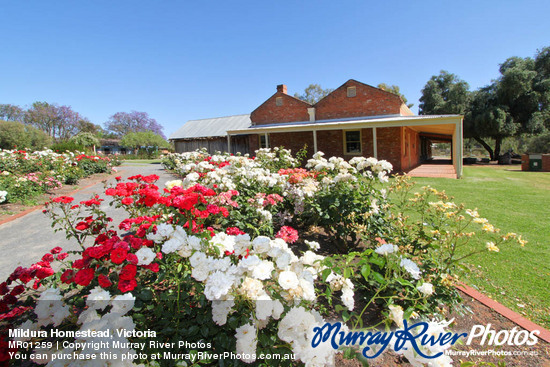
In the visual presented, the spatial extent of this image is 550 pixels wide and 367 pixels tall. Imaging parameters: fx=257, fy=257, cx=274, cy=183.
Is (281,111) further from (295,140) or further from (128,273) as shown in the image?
(128,273)

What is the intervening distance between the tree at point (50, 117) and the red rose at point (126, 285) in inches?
2141

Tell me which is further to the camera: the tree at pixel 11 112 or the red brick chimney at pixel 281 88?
the tree at pixel 11 112

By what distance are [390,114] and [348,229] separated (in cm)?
1348

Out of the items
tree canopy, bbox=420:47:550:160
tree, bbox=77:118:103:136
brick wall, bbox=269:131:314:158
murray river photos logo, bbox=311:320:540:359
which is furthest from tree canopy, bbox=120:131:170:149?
murray river photos logo, bbox=311:320:540:359

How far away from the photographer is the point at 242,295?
4.04ft

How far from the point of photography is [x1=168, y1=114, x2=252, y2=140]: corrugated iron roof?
73.0 ft

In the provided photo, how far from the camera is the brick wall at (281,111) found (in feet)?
57.1

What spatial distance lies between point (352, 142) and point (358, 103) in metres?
2.68

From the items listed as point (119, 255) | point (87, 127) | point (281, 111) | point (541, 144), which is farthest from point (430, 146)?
point (87, 127)

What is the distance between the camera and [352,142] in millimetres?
14250

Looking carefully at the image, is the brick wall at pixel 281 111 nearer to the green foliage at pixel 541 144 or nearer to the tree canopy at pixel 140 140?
the green foliage at pixel 541 144

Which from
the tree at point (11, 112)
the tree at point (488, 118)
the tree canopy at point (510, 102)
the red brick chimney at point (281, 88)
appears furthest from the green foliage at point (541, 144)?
the tree at point (11, 112)

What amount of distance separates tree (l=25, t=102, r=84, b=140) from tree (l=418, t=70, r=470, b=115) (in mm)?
52965

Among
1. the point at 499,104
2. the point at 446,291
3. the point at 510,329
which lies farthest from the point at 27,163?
the point at 499,104
